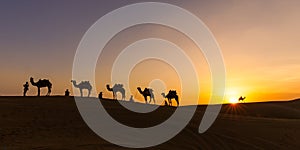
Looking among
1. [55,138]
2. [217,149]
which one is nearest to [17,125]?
[55,138]

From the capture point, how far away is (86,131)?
20.1 m

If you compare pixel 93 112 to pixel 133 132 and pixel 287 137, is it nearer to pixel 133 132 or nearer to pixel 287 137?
pixel 133 132

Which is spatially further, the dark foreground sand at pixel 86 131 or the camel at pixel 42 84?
the camel at pixel 42 84

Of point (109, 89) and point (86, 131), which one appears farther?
point (109, 89)

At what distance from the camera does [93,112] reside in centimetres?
2534

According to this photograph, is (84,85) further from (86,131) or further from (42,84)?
Answer: (86,131)

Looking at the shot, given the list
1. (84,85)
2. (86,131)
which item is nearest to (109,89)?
(84,85)

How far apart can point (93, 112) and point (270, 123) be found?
50.1 feet

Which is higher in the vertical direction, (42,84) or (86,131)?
(42,84)

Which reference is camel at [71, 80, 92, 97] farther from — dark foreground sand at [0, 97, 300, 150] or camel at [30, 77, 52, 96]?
dark foreground sand at [0, 97, 300, 150]

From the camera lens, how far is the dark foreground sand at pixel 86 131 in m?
17.1

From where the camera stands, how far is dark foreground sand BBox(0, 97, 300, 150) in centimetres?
1714

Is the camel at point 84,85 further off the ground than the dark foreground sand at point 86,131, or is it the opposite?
the camel at point 84,85

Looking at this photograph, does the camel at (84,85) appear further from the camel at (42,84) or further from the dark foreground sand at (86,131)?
the dark foreground sand at (86,131)
